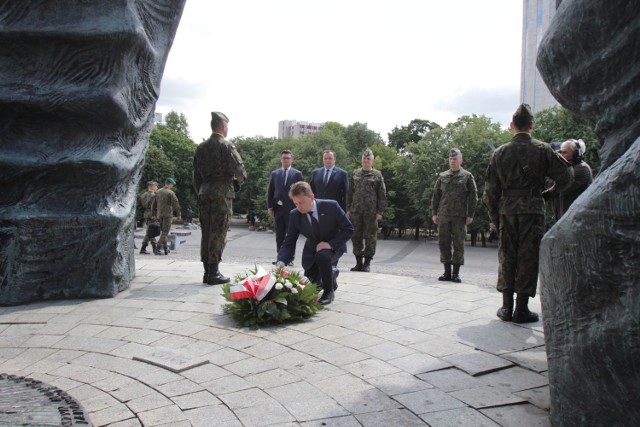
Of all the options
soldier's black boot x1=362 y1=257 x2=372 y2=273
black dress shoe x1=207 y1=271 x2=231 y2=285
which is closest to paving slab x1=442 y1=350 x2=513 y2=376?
black dress shoe x1=207 y1=271 x2=231 y2=285

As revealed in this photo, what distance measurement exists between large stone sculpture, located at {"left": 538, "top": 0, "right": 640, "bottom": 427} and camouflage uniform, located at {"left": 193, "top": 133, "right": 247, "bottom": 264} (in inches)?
193

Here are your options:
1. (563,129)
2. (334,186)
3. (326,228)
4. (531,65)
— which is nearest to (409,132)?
(531,65)

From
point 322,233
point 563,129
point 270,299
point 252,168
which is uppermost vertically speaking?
point 252,168

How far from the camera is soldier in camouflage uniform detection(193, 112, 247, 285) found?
285 inches

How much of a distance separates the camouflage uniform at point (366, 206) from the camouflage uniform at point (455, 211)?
3.97 ft

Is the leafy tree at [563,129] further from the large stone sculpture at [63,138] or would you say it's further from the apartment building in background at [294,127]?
the apartment building in background at [294,127]

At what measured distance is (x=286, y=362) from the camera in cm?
408

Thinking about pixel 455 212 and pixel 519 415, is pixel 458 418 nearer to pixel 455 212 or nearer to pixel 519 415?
pixel 519 415

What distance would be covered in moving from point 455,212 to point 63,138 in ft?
18.6

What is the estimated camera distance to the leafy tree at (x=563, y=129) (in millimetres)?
20797

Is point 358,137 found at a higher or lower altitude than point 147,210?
higher

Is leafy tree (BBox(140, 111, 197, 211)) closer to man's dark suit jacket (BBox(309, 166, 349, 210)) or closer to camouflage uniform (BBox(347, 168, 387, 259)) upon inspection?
man's dark suit jacket (BBox(309, 166, 349, 210))

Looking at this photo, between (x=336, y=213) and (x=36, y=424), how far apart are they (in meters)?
4.02

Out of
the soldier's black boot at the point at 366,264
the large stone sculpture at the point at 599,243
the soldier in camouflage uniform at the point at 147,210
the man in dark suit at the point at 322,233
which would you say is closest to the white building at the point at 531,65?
the soldier in camouflage uniform at the point at 147,210
